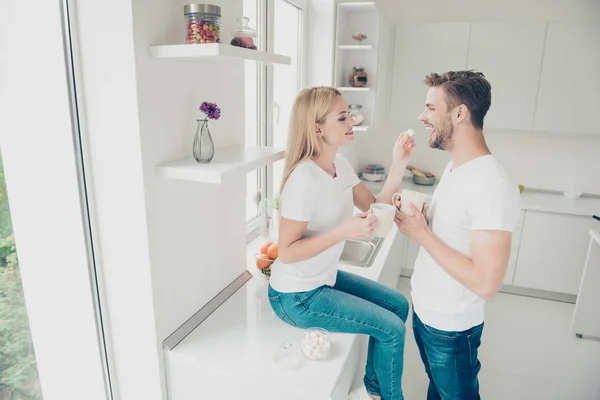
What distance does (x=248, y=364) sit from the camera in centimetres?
146

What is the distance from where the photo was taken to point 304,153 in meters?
1.67

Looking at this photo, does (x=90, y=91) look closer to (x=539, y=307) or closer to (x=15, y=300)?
(x=15, y=300)

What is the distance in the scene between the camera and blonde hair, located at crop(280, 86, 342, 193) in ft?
5.38

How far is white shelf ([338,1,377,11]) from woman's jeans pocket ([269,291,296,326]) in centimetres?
219

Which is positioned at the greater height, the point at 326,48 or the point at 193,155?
the point at 326,48

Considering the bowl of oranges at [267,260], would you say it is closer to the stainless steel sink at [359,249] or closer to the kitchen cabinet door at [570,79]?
the stainless steel sink at [359,249]

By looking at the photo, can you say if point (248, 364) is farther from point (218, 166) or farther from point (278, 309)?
point (218, 166)

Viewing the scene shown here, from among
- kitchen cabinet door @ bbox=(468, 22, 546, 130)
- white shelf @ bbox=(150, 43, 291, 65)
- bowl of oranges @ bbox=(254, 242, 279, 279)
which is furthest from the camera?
kitchen cabinet door @ bbox=(468, 22, 546, 130)

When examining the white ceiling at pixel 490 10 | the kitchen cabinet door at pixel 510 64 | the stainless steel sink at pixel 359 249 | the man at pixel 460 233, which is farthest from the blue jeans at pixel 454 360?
the white ceiling at pixel 490 10

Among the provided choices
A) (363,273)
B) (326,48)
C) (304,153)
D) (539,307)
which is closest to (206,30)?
(304,153)

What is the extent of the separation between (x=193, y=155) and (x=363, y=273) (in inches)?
42.2

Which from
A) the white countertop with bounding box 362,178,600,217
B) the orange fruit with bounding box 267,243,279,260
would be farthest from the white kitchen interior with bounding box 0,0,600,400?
the white countertop with bounding box 362,178,600,217

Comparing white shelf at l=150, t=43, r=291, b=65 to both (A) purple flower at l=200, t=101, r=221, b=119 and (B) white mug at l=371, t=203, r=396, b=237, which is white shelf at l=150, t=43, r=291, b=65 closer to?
(A) purple flower at l=200, t=101, r=221, b=119

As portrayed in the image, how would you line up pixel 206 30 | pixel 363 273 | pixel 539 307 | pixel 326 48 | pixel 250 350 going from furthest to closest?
pixel 539 307 < pixel 326 48 < pixel 363 273 < pixel 250 350 < pixel 206 30
